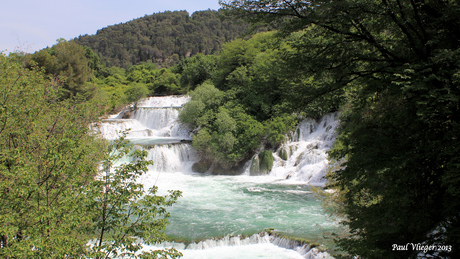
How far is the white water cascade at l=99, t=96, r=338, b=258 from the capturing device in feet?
28.1

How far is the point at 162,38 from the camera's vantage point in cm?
9062

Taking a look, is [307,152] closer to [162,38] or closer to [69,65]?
[69,65]

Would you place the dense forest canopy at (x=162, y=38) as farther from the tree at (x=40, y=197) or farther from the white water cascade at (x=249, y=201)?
the tree at (x=40, y=197)

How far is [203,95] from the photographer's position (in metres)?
22.0

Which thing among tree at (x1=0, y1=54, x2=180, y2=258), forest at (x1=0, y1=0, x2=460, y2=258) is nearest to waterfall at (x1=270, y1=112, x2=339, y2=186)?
forest at (x1=0, y1=0, x2=460, y2=258)

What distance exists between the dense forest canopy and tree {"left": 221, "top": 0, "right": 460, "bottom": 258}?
236 ft

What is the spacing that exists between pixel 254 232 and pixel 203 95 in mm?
14318

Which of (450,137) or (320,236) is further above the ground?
(450,137)

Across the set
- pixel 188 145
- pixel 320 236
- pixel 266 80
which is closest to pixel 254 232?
pixel 320 236

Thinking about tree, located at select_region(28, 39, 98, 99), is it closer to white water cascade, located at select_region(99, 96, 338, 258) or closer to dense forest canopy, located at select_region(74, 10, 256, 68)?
white water cascade, located at select_region(99, 96, 338, 258)

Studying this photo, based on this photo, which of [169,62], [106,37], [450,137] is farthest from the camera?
[106,37]

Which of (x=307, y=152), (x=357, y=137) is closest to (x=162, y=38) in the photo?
(x=307, y=152)

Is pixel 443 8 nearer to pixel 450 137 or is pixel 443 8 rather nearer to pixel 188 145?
pixel 450 137

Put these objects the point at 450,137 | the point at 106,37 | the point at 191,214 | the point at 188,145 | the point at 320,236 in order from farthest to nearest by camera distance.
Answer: the point at 106,37, the point at 188,145, the point at 191,214, the point at 320,236, the point at 450,137
